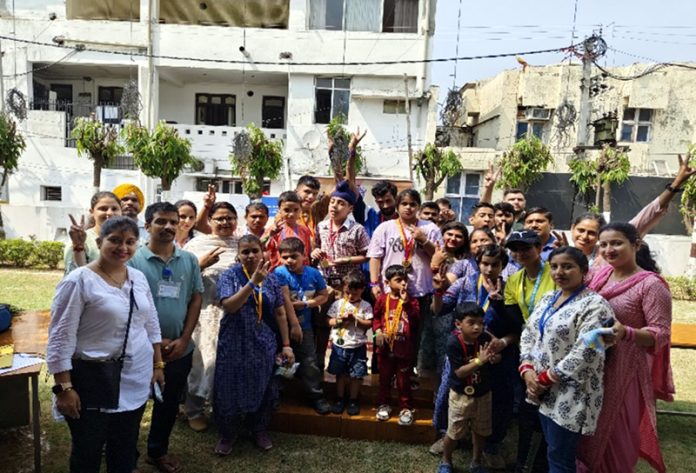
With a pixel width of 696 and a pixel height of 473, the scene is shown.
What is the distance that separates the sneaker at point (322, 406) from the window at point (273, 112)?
1637 centimetres

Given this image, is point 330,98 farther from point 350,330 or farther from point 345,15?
point 350,330

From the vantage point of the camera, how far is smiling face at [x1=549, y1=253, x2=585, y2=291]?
2.66m

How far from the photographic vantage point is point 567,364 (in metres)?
2.57

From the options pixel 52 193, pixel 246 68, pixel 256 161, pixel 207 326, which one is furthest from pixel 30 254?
pixel 207 326

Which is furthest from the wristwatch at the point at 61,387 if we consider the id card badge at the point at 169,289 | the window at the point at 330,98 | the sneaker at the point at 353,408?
the window at the point at 330,98

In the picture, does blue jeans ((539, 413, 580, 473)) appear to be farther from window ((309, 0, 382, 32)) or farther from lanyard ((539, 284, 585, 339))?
window ((309, 0, 382, 32))

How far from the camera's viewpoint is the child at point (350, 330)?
154 inches

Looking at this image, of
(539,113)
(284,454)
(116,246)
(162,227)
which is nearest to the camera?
(116,246)

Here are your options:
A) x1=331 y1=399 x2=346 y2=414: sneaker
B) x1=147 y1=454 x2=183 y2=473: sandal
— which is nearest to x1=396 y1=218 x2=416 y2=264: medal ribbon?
x1=331 y1=399 x2=346 y2=414: sneaker

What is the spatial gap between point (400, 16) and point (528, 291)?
1665 cm

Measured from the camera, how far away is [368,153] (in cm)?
1747

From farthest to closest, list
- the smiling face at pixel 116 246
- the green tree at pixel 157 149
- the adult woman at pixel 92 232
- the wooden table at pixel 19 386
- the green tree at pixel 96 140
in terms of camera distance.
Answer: the green tree at pixel 157 149, the green tree at pixel 96 140, the wooden table at pixel 19 386, the adult woman at pixel 92 232, the smiling face at pixel 116 246

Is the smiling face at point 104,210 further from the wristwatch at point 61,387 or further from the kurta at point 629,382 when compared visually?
the kurta at point 629,382

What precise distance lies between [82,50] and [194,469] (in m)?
18.4
